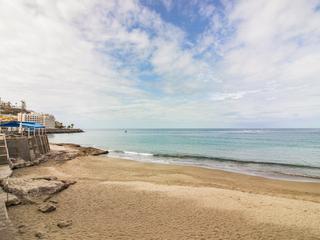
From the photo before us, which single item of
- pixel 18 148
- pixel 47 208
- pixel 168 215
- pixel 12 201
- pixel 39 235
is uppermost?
pixel 18 148

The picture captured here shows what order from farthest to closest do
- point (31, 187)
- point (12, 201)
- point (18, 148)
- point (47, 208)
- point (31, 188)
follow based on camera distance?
point (18, 148) < point (31, 187) < point (31, 188) < point (12, 201) < point (47, 208)

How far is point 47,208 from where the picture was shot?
838cm

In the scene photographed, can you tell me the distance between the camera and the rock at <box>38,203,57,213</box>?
832 centimetres

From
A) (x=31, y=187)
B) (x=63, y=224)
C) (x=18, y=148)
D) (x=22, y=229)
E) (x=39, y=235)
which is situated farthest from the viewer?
(x=18, y=148)

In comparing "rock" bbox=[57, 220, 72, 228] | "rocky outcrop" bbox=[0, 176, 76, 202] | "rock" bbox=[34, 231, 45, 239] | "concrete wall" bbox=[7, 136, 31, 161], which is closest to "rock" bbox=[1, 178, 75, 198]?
"rocky outcrop" bbox=[0, 176, 76, 202]

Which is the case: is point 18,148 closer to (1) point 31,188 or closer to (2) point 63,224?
(1) point 31,188

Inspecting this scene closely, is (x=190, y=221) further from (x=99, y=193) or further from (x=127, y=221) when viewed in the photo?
(x=99, y=193)

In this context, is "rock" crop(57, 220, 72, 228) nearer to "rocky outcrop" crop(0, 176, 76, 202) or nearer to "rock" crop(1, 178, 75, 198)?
"rocky outcrop" crop(0, 176, 76, 202)

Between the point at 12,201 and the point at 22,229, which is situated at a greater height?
the point at 12,201

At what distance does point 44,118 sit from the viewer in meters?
115

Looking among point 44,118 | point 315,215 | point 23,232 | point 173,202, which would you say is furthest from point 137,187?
point 44,118

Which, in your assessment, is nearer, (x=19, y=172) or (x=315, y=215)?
(x=315, y=215)

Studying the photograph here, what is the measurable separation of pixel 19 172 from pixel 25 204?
8.24 meters

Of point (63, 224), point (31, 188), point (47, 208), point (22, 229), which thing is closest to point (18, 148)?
point (31, 188)
